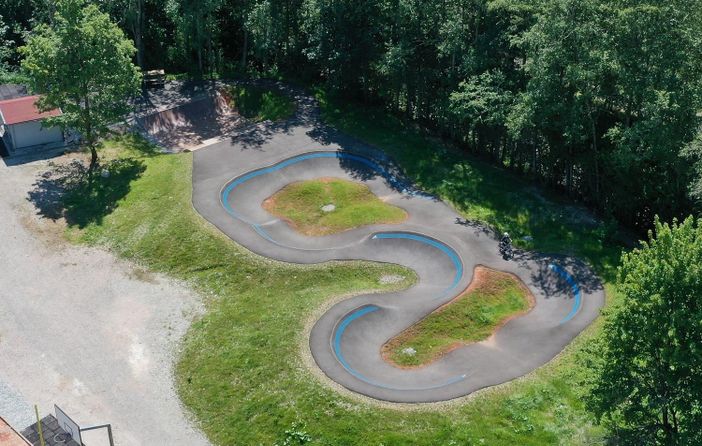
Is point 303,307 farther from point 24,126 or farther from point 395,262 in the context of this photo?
point 24,126

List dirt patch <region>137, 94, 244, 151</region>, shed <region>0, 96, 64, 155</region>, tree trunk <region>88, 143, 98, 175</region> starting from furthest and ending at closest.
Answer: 1. dirt patch <region>137, 94, 244, 151</region>
2. shed <region>0, 96, 64, 155</region>
3. tree trunk <region>88, 143, 98, 175</region>

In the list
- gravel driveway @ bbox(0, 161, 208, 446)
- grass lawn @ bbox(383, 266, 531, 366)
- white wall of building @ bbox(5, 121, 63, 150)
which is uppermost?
white wall of building @ bbox(5, 121, 63, 150)

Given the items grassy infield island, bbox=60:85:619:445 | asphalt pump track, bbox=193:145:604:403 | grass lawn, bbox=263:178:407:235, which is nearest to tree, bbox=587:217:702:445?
grassy infield island, bbox=60:85:619:445

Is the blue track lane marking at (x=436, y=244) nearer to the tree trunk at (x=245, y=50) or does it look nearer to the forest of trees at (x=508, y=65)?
the forest of trees at (x=508, y=65)

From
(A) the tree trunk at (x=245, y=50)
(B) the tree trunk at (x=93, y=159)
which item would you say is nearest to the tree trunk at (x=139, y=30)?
(A) the tree trunk at (x=245, y=50)

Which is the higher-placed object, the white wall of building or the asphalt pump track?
the white wall of building

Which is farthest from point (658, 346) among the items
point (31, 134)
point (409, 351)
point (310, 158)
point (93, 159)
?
point (31, 134)

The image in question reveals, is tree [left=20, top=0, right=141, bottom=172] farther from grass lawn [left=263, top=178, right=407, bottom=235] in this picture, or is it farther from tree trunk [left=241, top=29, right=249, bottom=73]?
tree trunk [left=241, top=29, right=249, bottom=73]

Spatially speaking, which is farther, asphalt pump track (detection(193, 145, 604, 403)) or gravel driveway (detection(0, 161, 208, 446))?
asphalt pump track (detection(193, 145, 604, 403))
